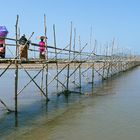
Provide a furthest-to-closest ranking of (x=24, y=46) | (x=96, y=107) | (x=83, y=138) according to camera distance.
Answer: (x=96, y=107), (x=24, y=46), (x=83, y=138)

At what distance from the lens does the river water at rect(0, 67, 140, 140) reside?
12094mm

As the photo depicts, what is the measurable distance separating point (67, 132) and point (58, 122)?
1.68 meters

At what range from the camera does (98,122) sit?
45.9 feet

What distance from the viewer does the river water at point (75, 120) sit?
12094mm

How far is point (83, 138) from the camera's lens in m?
11.7

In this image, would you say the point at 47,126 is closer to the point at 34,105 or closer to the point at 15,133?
the point at 15,133

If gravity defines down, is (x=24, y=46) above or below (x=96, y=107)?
above

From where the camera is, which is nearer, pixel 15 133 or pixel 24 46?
pixel 15 133

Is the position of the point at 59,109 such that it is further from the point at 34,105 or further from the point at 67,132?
the point at 67,132

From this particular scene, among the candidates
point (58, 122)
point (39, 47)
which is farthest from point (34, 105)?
point (58, 122)

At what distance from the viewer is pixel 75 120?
14516mm

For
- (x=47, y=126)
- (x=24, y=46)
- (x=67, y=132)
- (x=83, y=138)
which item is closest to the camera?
(x=83, y=138)

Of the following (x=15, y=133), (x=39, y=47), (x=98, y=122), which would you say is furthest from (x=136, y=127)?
(x=39, y=47)

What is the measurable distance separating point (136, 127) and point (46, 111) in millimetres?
4597
